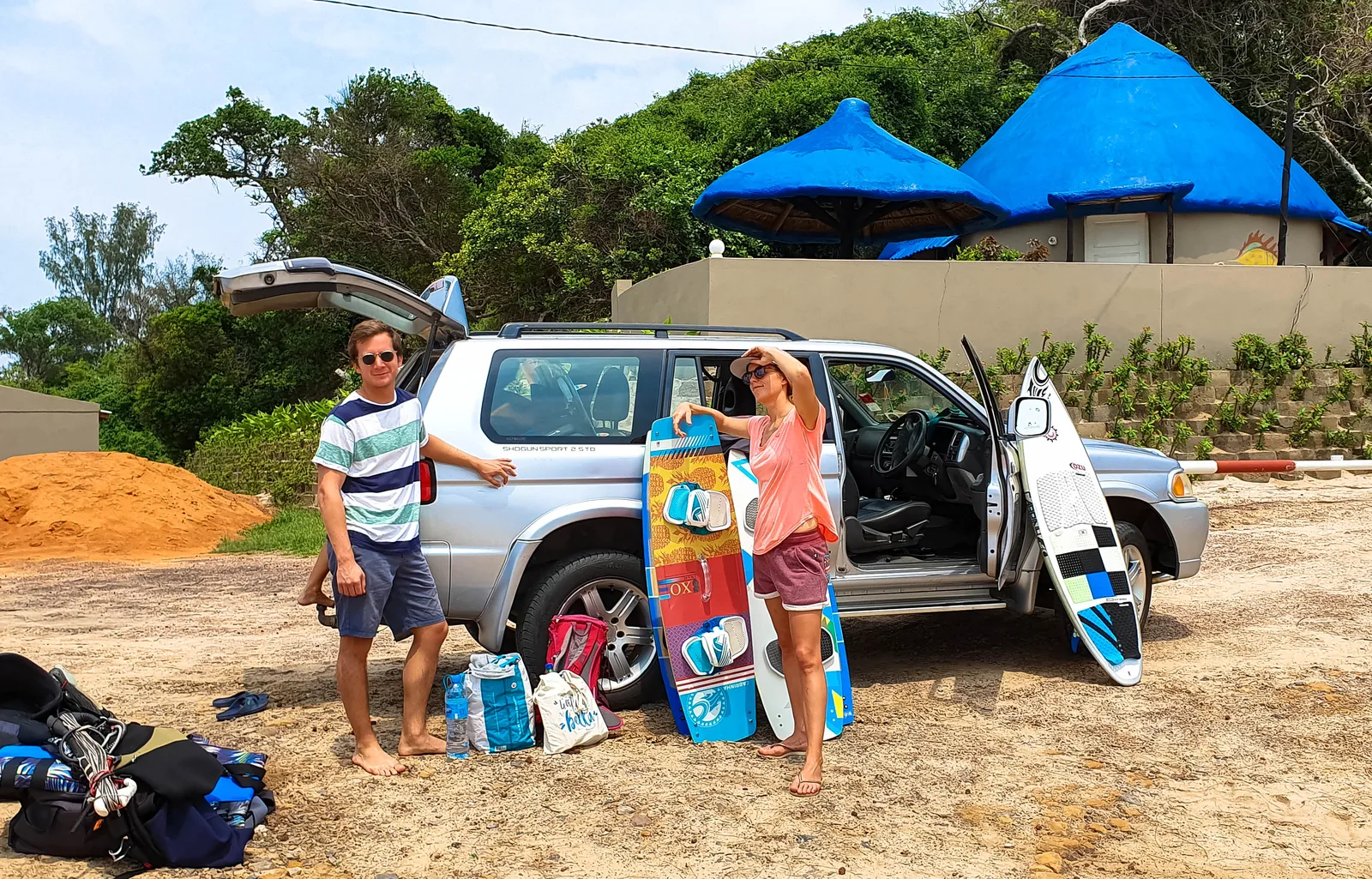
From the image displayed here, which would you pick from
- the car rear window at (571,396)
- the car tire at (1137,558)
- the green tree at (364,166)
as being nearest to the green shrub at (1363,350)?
the car tire at (1137,558)

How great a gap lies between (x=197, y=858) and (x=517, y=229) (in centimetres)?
2106

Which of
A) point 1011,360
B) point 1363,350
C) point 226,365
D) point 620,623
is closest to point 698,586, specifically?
point 620,623

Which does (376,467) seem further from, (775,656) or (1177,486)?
(1177,486)

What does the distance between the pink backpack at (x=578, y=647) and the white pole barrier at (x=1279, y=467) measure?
10472mm

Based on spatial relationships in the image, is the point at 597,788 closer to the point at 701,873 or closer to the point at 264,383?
the point at 701,873

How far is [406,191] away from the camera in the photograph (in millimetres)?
32312

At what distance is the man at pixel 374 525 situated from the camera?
15.4 ft

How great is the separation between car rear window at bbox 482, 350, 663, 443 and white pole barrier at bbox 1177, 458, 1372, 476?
1005 cm

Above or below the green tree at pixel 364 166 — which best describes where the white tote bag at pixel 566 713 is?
below

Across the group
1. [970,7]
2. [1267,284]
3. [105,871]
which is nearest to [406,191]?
[970,7]

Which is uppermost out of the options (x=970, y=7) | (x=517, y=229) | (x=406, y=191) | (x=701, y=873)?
(x=970, y=7)

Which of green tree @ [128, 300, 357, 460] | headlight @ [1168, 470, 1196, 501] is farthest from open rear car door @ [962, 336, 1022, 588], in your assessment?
green tree @ [128, 300, 357, 460]

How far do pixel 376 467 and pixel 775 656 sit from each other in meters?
2.05

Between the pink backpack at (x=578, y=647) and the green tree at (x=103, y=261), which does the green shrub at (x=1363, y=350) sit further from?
the green tree at (x=103, y=261)
